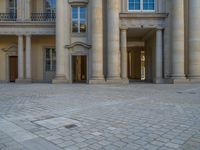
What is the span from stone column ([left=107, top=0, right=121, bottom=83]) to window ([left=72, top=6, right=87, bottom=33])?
9.29 feet

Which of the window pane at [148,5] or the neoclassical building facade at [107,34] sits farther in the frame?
the window pane at [148,5]

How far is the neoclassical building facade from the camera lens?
1906 centimetres

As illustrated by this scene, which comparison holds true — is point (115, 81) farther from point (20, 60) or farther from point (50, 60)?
point (20, 60)

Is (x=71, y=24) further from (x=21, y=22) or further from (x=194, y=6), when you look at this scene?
(x=194, y=6)

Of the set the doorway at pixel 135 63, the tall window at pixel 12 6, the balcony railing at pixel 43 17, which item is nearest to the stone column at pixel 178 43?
the doorway at pixel 135 63

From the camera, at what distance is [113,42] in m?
19.0

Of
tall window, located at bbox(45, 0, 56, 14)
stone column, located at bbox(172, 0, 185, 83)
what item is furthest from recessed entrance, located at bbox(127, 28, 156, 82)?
tall window, located at bbox(45, 0, 56, 14)

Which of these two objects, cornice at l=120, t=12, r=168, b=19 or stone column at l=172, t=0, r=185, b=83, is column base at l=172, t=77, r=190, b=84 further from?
cornice at l=120, t=12, r=168, b=19

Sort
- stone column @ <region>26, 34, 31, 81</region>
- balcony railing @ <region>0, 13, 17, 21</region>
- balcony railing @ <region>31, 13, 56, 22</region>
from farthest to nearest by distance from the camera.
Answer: balcony railing @ <region>0, 13, 17, 21</region> → balcony railing @ <region>31, 13, 56, 22</region> → stone column @ <region>26, 34, 31, 81</region>

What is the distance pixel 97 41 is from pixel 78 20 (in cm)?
341

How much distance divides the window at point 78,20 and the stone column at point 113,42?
2832 mm

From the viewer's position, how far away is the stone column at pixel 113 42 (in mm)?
18844

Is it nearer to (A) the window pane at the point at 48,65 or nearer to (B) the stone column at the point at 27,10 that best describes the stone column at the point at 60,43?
(B) the stone column at the point at 27,10

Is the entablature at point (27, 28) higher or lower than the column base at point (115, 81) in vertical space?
higher
